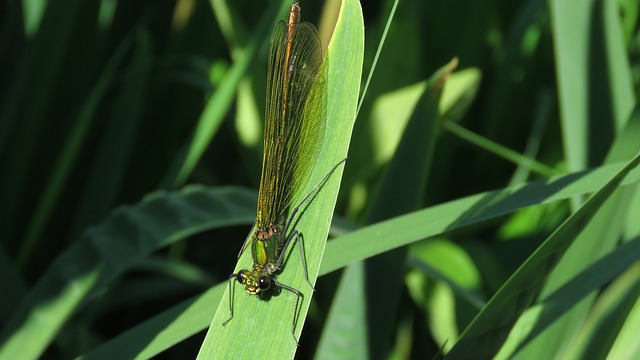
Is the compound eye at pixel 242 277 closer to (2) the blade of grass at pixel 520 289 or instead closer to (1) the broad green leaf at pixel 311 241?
(1) the broad green leaf at pixel 311 241

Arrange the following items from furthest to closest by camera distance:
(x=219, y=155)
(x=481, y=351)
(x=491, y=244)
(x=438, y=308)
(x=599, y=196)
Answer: (x=219, y=155) → (x=491, y=244) → (x=438, y=308) → (x=481, y=351) → (x=599, y=196)

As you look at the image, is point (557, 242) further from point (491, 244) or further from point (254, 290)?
point (491, 244)

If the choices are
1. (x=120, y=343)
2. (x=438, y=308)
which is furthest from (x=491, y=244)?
(x=120, y=343)

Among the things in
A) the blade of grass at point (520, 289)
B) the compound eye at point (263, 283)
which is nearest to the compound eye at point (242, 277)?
the compound eye at point (263, 283)

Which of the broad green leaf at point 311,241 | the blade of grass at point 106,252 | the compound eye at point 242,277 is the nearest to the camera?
the broad green leaf at point 311,241

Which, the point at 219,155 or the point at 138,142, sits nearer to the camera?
the point at 138,142

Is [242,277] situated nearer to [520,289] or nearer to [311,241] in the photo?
[311,241]

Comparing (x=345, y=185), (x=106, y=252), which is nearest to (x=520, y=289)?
(x=106, y=252)

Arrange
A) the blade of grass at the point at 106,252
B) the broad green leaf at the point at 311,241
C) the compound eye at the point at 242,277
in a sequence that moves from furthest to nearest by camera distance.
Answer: the blade of grass at the point at 106,252, the compound eye at the point at 242,277, the broad green leaf at the point at 311,241
